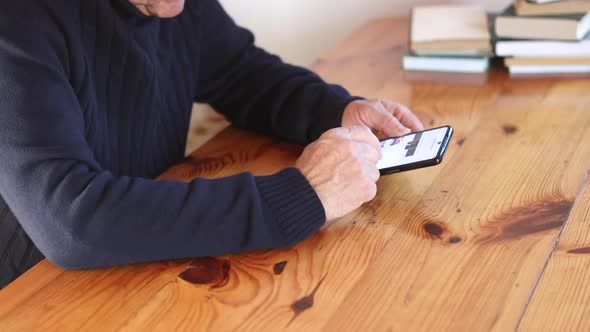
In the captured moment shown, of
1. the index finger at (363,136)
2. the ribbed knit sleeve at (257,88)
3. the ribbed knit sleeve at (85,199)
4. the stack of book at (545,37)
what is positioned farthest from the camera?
the stack of book at (545,37)

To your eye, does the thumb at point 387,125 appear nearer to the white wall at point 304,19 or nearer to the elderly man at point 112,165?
the elderly man at point 112,165

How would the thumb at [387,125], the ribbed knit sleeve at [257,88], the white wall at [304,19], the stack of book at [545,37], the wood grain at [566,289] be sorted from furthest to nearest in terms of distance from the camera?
the white wall at [304,19] → the stack of book at [545,37] → the ribbed knit sleeve at [257,88] → the thumb at [387,125] → the wood grain at [566,289]

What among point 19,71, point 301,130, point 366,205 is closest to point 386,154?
point 366,205

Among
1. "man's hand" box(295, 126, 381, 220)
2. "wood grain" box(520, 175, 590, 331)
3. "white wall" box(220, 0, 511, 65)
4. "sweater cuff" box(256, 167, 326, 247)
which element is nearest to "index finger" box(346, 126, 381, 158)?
"man's hand" box(295, 126, 381, 220)

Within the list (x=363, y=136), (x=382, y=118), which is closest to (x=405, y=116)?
(x=382, y=118)

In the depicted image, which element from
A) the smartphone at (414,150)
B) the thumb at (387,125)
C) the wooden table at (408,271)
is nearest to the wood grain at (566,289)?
the wooden table at (408,271)

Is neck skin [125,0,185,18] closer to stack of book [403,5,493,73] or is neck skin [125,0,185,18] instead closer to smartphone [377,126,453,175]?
smartphone [377,126,453,175]

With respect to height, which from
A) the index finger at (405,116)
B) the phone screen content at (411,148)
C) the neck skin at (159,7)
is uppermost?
the neck skin at (159,7)

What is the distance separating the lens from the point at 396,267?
2.78 feet

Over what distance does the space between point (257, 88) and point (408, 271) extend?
61cm

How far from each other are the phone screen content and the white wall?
2.74ft

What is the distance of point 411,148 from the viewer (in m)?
1.05

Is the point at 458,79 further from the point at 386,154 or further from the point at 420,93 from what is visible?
the point at 386,154

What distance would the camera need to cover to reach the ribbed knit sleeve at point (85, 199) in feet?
2.82
